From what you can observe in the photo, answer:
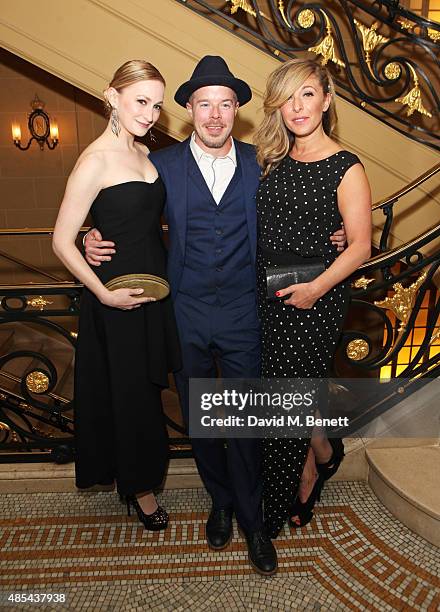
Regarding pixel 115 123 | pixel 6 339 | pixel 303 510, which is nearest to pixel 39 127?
pixel 6 339

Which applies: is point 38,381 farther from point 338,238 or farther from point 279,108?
point 279,108

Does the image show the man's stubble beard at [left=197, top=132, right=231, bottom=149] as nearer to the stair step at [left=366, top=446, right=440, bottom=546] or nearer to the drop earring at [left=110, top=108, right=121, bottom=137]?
the drop earring at [left=110, top=108, right=121, bottom=137]

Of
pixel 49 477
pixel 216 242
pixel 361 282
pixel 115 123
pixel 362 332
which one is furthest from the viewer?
pixel 49 477

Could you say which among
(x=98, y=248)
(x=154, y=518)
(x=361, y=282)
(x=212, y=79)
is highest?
(x=212, y=79)

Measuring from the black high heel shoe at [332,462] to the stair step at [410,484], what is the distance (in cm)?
23

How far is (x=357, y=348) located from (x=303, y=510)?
2.92 feet

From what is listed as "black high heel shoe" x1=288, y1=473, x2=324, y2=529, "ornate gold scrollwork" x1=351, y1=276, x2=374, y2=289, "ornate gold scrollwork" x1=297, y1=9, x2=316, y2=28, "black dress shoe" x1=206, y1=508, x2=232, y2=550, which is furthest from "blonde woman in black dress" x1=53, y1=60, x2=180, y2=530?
"ornate gold scrollwork" x1=297, y1=9, x2=316, y2=28

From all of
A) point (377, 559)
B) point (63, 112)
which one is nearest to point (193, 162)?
point (377, 559)

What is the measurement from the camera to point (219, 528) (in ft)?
9.27

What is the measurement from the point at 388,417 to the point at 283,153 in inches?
65.5

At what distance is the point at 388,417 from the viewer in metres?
3.20

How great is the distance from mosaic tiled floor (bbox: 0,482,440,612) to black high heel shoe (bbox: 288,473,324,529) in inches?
1.8

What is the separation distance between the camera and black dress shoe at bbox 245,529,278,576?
2.62m

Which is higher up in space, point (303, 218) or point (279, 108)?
point (279, 108)
